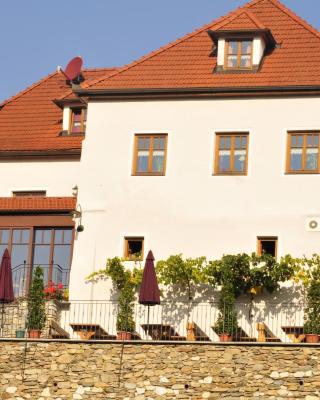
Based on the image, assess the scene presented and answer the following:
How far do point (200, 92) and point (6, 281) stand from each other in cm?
854

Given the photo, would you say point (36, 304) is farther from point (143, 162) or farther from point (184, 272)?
point (143, 162)

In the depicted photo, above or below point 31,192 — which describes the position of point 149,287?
below

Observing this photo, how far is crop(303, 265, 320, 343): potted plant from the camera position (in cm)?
4262

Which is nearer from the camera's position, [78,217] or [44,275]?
[78,217]

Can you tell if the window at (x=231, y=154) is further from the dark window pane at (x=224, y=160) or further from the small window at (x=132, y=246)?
the small window at (x=132, y=246)

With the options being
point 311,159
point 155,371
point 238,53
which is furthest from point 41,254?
point 311,159

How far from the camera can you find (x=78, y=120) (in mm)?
53219

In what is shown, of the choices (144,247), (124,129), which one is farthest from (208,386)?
(124,129)

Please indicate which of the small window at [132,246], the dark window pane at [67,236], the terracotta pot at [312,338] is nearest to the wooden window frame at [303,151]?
the small window at [132,246]

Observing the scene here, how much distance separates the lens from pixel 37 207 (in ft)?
161

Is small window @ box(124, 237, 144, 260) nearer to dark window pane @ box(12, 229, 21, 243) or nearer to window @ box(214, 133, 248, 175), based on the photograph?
window @ box(214, 133, 248, 175)

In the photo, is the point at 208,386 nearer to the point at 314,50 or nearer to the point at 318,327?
the point at 318,327

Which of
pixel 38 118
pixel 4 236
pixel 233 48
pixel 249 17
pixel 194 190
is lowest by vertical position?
pixel 4 236

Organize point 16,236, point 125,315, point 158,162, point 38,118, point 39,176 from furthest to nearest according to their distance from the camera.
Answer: point 38,118
point 39,176
point 16,236
point 158,162
point 125,315
